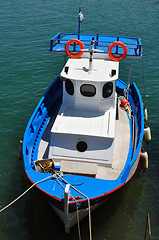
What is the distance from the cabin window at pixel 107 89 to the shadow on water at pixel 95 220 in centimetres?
469

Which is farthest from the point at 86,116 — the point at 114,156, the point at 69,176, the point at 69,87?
the point at 69,176

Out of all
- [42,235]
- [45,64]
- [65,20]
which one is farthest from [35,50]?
[42,235]

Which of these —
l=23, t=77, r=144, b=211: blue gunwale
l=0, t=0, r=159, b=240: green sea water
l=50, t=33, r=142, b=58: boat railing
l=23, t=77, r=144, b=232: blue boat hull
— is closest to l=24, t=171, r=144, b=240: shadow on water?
l=0, t=0, r=159, b=240: green sea water

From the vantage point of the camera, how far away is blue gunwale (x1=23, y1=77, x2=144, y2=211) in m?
10.7

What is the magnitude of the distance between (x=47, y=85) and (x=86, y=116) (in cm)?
992

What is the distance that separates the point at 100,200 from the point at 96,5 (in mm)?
37803

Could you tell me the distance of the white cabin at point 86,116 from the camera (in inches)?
494

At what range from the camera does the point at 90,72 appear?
14078 millimetres

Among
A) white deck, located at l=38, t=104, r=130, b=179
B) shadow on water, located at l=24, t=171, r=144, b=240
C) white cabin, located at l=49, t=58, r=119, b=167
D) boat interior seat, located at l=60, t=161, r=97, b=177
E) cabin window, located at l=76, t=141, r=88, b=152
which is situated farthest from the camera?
cabin window, located at l=76, t=141, r=88, b=152

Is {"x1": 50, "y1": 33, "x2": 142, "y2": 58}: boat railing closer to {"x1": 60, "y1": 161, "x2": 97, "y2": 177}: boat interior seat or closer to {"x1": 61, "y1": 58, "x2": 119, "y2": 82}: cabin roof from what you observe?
{"x1": 61, "y1": 58, "x2": 119, "y2": 82}: cabin roof

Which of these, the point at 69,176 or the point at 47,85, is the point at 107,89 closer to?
the point at 69,176

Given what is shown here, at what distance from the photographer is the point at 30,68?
2550 centimetres

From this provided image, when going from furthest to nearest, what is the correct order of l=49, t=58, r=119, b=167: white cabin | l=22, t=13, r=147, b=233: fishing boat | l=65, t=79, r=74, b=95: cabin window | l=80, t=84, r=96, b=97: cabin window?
l=65, t=79, r=74, b=95: cabin window
l=80, t=84, r=96, b=97: cabin window
l=49, t=58, r=119, b=167: white cabin
l=22, t=13, r=147, b=233: fishing boat

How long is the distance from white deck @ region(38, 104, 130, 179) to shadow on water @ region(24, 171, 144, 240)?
169 centimetres
